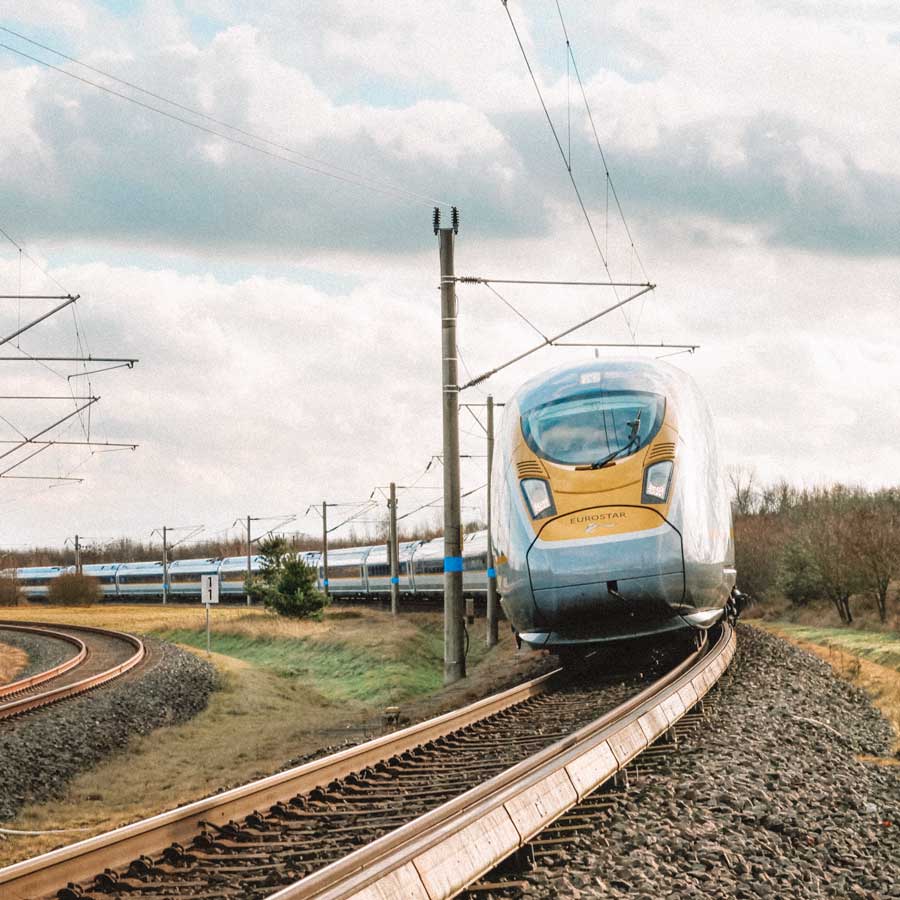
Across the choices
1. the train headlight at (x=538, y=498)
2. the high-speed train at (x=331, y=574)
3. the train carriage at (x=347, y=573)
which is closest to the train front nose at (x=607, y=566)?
the train headlight at (x=538, y=498)

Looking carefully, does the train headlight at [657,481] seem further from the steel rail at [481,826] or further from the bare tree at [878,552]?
the bare tree at [878,552]

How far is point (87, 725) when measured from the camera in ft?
62.0

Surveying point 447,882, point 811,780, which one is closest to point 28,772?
point 811,780

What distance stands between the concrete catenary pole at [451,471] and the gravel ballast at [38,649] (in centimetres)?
1244

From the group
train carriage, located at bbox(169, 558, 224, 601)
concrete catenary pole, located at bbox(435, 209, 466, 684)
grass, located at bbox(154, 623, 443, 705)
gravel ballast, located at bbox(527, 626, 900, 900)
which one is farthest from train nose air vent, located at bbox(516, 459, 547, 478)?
train carriage, located at bbox(169, 558, 224, 601)

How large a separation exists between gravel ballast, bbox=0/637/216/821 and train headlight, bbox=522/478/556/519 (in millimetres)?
6847

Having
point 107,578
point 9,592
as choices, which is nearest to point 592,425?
point 9,592

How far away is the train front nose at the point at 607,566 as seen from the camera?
12648mm

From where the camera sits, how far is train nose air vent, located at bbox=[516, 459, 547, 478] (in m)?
→ 13.4

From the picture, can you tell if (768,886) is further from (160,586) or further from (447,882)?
(160,586)

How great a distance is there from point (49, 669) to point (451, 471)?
13799 millimetres

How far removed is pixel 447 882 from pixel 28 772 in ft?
39.3

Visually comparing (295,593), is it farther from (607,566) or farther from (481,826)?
(481,826)

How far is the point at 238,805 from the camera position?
6.85 metres
